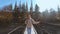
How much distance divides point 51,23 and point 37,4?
0.42 meters

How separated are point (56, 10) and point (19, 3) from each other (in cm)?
68

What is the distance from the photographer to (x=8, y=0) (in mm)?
3365

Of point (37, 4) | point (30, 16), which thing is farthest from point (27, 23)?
point (37, 4)

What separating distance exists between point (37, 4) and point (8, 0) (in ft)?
1.74

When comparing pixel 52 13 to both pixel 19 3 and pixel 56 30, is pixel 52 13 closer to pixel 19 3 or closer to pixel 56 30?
pixel 56 30

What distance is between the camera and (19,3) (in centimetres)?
334

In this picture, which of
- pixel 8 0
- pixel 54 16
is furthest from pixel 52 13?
pixel 8 0

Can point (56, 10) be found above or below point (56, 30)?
above

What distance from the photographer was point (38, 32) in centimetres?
326

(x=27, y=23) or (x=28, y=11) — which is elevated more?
(x=28, y=11)

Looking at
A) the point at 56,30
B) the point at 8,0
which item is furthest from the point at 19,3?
the point at 56,30

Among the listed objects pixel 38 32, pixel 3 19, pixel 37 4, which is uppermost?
pixel 37 4

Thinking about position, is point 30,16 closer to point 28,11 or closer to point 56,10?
point 28,11

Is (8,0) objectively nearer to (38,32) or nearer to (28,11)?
(28,11)
